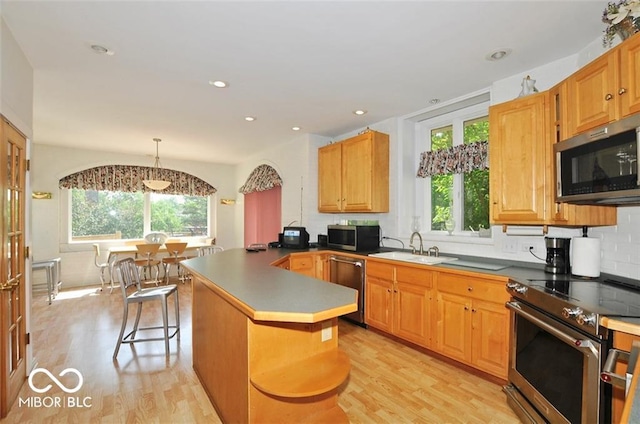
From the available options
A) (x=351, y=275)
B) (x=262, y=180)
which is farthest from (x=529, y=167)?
(x=262, y=180)

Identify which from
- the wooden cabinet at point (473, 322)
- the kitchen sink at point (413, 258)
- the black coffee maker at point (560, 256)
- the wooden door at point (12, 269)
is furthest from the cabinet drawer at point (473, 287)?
the wooden door at point (12, 269)

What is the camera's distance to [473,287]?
94.2 inches

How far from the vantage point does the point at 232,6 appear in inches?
70.7

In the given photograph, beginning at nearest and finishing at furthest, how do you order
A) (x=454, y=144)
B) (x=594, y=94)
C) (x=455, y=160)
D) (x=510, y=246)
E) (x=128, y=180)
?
(x=594, y=94)
(x=510, y=246)
(x=455, y=160)
(x=454, y=144)
(x=128, y=180)

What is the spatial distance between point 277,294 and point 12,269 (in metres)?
2.06

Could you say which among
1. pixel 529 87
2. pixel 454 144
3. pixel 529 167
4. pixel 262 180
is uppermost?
pixel 529 87

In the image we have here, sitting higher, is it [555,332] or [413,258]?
[413,258]

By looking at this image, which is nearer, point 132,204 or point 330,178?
point 330,178

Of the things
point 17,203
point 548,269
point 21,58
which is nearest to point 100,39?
point 21,58

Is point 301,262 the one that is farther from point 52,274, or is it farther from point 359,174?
point 52,274

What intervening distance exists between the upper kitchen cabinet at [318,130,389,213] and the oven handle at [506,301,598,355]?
6.60 feet

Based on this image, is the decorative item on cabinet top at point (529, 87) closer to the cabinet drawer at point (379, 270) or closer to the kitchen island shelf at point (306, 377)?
the cabinet drawer at point (379, 270)

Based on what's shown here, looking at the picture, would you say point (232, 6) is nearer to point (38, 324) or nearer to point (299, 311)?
point (299, 311)

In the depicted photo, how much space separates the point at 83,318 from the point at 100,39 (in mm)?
3516
